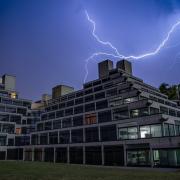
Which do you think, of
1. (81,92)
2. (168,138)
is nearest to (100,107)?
(81,92)

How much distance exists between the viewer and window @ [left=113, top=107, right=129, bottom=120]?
44.0 metres

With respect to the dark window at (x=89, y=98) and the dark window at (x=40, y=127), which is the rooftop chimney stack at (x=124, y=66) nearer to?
the dark window at (x=89, y=98)

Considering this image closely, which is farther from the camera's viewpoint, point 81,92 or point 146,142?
point 81,92

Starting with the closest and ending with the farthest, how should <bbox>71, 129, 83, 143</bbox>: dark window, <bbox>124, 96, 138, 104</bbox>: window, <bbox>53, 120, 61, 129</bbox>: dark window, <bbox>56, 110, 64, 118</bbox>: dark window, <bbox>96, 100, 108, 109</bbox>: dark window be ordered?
<bbox>124, 96, 138, 104</bbox>: window < <bbox>96, 100, 108, 109</bbox>: dark window < <bbox>71, 129, 83, 143</bbox>: dark window < <bbox>53, 120, 61, 129</bbox>: dark window < <bbox>56, 110, 64, 118</bbox>: dark window

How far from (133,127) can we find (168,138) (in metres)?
Answer: 7.85

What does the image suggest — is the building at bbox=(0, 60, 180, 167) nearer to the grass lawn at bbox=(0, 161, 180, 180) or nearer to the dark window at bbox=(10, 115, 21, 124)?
the dark window at bbox=(10, 115, 21, 124)

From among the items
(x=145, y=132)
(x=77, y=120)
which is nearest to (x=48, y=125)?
(x=77, y=120)

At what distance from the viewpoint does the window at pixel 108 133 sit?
44.1 m

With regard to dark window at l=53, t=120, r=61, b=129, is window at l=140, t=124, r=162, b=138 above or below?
below

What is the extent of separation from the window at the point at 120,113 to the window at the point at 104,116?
1.61 meters

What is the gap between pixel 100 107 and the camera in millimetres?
52406

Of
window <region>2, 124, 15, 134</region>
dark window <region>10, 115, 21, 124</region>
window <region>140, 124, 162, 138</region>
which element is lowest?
window <region>140, 124, 162, 138</region>

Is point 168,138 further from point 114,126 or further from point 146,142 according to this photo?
point 114,126

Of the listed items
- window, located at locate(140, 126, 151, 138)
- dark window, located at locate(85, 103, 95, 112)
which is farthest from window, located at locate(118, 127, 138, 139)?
dark window, located at locate(85, 103, 95, 112)
